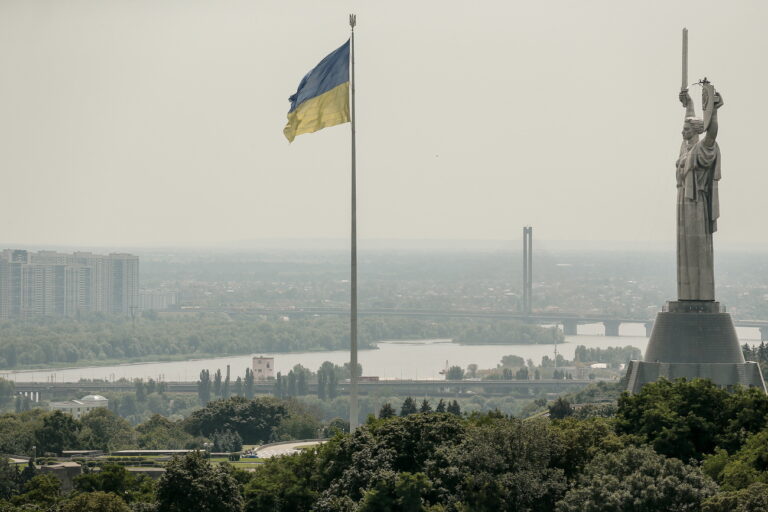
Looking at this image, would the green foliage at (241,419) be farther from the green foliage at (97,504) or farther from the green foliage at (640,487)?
the green foliage at (640,487)

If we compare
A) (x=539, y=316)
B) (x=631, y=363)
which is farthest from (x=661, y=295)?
(x=631, y=363)

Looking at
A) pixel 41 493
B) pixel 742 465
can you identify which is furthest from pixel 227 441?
pixel 742 465

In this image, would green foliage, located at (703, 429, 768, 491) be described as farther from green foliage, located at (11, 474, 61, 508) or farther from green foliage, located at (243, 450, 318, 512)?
green foliage, located at (11, 474, 61, 508)

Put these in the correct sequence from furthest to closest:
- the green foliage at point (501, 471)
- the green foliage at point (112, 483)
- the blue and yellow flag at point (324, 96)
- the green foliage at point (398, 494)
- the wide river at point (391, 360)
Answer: the wide river at point (391, 360) → the green foliage at point (112, 483) → the blue and yellow flag at point (324, 96) → the green foliage at point (398, 494) → the green foliage at point (501, 471)

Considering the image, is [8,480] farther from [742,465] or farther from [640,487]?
[742,465]

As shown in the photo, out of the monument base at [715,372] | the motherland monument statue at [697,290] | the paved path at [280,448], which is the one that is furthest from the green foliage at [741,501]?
the paved path at [280,448]

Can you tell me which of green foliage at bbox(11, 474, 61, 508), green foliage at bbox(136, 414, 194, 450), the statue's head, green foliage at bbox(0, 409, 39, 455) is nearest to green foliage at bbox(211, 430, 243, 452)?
green foliage at bbox(136, 414, 194, 450)
